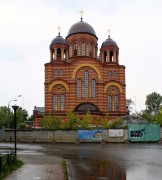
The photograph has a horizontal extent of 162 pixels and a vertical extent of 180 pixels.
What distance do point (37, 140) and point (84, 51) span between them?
26.9m

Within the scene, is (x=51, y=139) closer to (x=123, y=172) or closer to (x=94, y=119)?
(x=94, y=119)

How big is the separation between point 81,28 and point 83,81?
1210 cm

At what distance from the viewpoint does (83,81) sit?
203 feet

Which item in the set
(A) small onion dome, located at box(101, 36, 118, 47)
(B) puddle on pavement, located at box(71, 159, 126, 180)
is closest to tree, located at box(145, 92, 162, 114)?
(A) small onion dome, located at box(101, 36, 118, 47)

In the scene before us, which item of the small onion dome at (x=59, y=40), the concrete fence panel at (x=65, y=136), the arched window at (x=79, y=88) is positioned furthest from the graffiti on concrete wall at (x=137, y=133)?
the small onion dome at (x=59, y=40)

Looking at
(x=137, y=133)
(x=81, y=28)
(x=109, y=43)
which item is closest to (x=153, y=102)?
(x=109, y=43)

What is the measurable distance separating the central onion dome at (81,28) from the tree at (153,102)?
58267 millimetres

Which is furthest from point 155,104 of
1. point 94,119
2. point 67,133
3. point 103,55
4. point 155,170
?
point 155,170

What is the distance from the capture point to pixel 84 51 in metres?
65.5

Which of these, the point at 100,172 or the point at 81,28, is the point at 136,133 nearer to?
the point at 100,172

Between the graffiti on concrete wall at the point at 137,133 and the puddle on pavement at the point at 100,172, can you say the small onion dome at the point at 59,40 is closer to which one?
the graffiti on concrete wall at the point at 137,133

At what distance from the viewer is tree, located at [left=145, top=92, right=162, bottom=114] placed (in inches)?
4626

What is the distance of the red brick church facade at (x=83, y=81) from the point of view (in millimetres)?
61000

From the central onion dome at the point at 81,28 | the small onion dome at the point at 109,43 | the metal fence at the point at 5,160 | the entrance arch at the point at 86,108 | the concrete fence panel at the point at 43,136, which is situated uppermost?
the central onion dome at the point at 81,28
